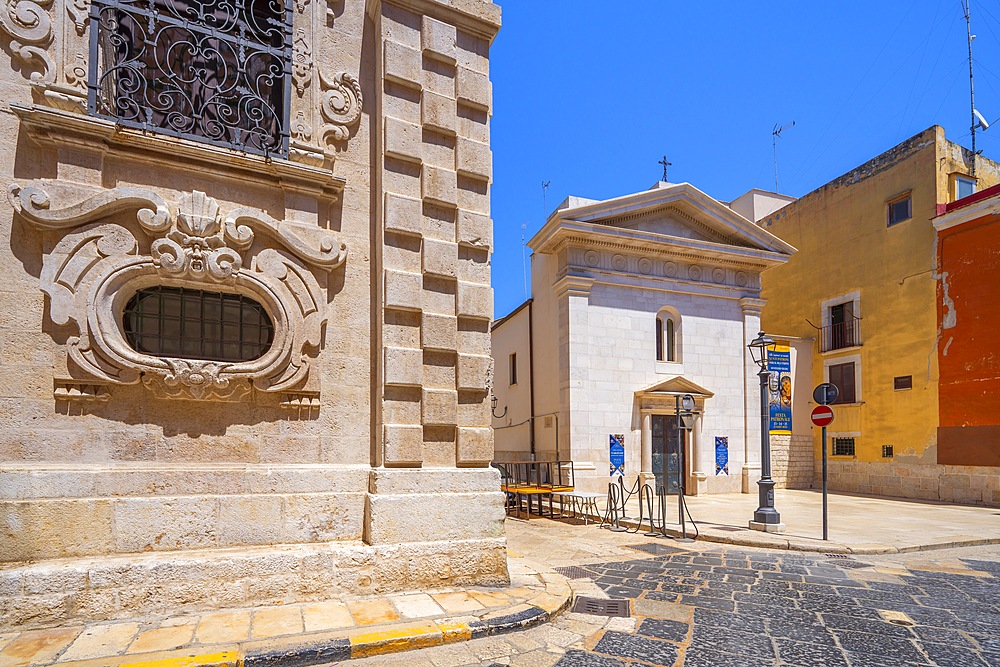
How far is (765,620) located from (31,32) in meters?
8.32

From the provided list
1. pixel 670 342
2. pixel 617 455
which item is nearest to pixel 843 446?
pixel 670 342

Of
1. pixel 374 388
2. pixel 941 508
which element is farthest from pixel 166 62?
pixel 941 508

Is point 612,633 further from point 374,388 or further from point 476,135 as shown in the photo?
point 476,135

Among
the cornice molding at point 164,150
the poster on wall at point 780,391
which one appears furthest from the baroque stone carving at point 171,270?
the poster on wall at point 780,391

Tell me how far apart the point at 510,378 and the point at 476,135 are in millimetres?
15831

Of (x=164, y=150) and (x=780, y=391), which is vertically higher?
(x=164, y=150)

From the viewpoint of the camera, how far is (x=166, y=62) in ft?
18.2

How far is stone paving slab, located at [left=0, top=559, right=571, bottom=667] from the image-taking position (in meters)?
4.29

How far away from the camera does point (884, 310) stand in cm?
2000

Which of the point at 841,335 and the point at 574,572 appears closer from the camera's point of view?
the point at 574,572

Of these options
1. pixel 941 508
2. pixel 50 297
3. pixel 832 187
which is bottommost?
pixel 941 508

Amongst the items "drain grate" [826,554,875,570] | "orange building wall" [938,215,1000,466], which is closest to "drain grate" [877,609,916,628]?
"drain grate" [826,554,875,570]

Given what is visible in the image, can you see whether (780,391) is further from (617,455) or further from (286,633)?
(286,633)

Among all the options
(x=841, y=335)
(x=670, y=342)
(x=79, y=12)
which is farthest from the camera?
(x=841, y=335)
